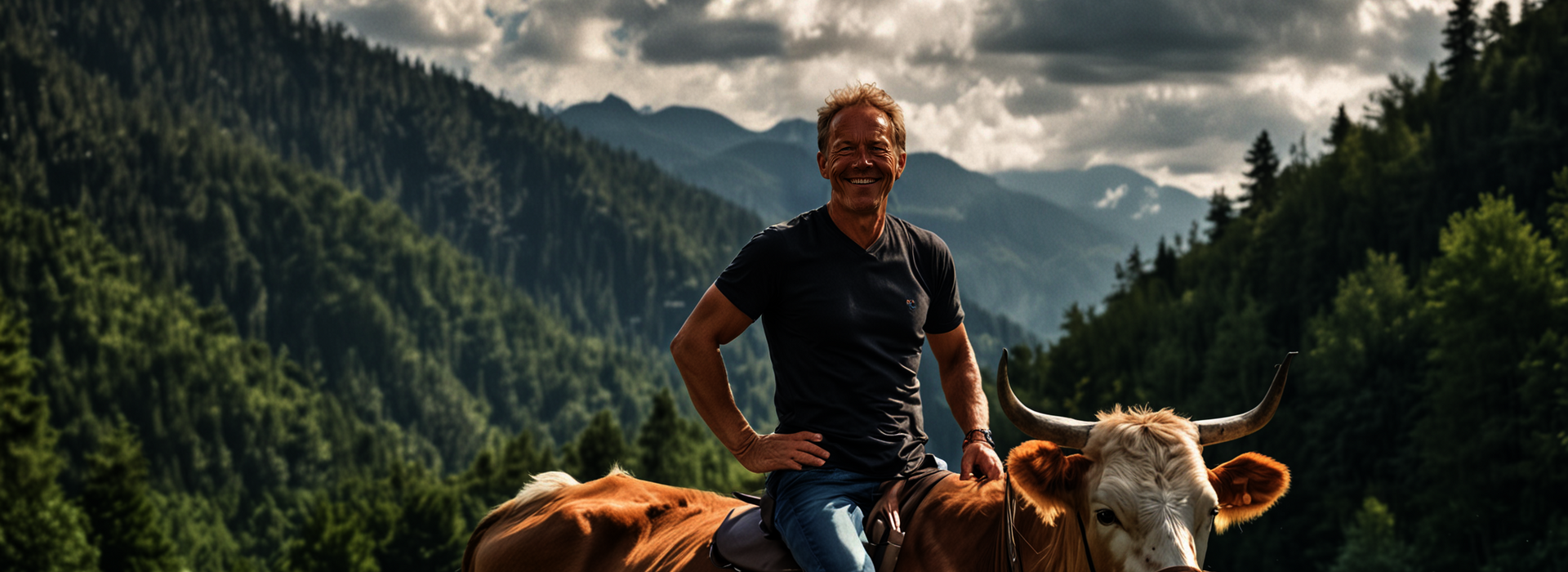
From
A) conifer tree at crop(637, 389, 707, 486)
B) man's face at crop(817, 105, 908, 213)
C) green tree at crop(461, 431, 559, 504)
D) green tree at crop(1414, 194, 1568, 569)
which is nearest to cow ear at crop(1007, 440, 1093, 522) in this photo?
man's face at crop(817, 105, 908, 213)

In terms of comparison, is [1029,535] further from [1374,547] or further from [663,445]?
[663,445]

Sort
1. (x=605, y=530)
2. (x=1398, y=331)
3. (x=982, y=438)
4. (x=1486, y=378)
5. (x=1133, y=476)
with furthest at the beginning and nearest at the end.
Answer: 1. (x=1398, y=331)
2. (x=1486, y=378)
3. (x=605, y=530)
4. (x=982, y=438)
5. (x=1133, y=476)

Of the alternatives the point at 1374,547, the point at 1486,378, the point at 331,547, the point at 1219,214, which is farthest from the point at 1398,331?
the point at 331,547

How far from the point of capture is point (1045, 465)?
15.8 ft

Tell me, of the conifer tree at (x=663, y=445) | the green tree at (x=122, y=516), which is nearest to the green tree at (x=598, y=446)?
the conifer tree at (x=663, y=445)

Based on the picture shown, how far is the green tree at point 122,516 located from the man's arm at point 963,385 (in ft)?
246

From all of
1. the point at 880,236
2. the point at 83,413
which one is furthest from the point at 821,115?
the point at 83,413

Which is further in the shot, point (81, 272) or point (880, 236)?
point (81, 272)

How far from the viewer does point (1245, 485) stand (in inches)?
199

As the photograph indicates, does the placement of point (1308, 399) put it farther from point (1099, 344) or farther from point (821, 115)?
point (821, 115)

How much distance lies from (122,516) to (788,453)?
77418 mm

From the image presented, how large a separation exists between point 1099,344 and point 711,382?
370ft

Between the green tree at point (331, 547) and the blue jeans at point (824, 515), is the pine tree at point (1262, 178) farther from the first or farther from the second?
the blue jeans at point (824, 515)

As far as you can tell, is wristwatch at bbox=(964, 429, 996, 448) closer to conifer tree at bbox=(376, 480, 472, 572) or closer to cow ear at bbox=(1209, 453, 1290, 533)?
cow ear at bbox=(1209, 453, 1290, 533)
